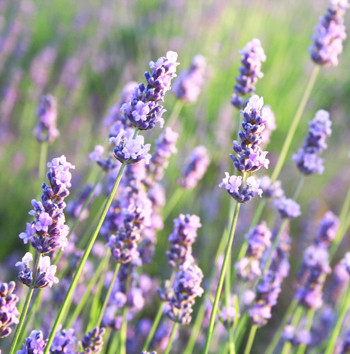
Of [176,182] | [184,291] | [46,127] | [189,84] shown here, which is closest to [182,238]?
[184,291]

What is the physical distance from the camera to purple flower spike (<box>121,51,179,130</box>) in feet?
3.66

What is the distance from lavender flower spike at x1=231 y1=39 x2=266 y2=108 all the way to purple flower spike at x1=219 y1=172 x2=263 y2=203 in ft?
1.96

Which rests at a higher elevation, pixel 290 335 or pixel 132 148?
pixel 132 148

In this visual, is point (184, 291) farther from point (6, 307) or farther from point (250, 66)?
point (250, 66)

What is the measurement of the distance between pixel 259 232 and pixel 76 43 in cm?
408

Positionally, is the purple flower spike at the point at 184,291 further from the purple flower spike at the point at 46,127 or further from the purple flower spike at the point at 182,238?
the purple flower spike at the point at 46,127

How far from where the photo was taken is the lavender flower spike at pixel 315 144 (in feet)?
5.82

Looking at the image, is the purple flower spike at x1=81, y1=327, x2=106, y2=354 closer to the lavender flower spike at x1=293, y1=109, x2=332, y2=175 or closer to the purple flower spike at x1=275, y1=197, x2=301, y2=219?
the purple flower spike at x1=275, y1=197, x2=301, y2=219

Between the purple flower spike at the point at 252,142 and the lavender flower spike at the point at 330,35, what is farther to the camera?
the lavender flower spike at the point at 330,35

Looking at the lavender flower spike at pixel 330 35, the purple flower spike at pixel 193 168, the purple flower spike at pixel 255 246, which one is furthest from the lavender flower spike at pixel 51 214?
the lavender flower spike at pixel 330 35

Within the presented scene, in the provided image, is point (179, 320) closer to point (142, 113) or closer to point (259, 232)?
point (259, 232)

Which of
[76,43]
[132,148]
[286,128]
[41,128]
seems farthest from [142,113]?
[76,43]

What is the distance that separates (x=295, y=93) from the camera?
474 centimetres

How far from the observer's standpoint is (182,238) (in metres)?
1.50
